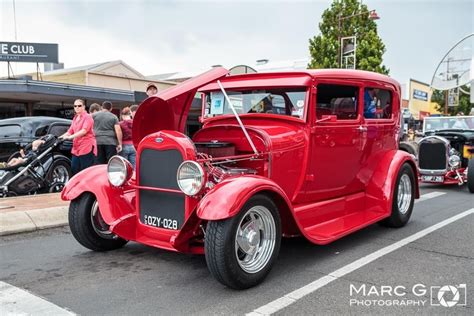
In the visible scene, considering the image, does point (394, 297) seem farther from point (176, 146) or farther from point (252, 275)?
point (176, 146)

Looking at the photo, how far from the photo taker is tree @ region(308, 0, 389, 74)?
19.9 metres

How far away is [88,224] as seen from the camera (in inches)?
173

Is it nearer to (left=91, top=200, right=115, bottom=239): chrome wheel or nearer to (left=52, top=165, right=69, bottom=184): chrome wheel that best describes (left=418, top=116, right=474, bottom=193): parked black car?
(left=91, top=200, right=115, bottom=239): chrome wheel

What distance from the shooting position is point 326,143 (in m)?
4.68

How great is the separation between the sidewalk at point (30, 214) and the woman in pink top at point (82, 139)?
1048mm

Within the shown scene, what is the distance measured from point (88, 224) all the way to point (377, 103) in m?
3.78

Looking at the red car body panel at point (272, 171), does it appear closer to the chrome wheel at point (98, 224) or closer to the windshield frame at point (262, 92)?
the windshield frame at point (262, 92)

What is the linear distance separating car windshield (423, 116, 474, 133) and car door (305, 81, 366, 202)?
6489mm

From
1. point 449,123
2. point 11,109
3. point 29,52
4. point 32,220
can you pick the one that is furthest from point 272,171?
point 29,52

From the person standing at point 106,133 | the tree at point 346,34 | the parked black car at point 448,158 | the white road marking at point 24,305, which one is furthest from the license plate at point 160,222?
the tree at point 346,34

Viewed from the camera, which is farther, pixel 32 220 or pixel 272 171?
pixel 32 220

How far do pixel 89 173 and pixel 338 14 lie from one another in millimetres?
18568

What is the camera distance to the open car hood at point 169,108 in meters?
4.17

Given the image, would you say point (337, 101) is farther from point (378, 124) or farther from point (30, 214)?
point (30, 214)
